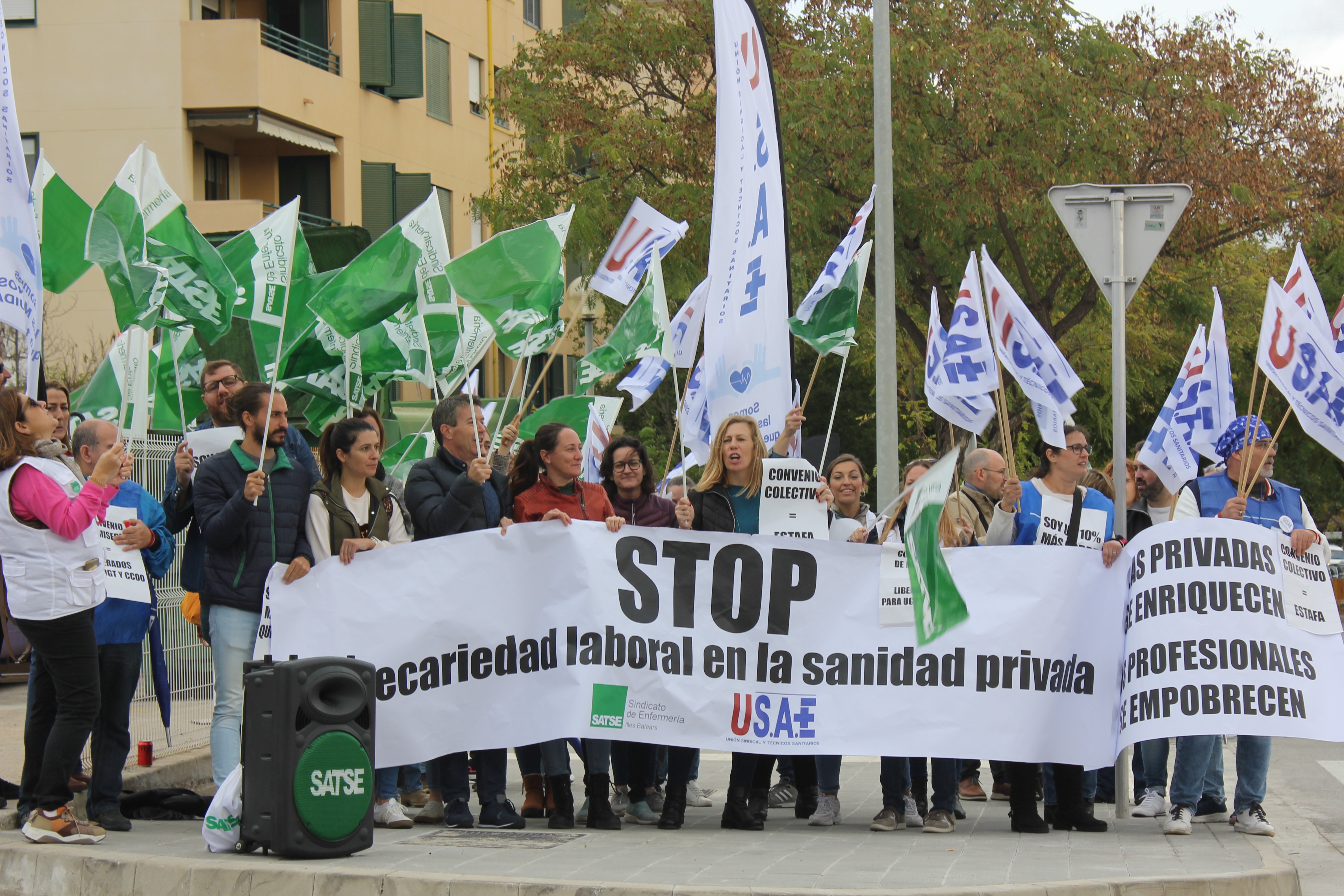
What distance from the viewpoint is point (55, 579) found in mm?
6988

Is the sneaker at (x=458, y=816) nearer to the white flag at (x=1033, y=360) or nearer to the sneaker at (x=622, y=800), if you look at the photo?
the sneaker at (x=622, y=800)

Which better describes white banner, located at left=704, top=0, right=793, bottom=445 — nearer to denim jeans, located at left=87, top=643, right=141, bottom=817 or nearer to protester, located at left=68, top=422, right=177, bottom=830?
protester, located at left=68, top=422, right=177, bottom=830

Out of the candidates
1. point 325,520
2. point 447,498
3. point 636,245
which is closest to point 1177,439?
point 636,245

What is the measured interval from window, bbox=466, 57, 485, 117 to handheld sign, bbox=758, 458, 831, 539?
28.9 m

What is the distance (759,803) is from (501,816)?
4.24ft

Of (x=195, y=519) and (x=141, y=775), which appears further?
(x=141, y=775)

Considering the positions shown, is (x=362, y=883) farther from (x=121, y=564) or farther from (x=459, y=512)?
(x=121, y=564)

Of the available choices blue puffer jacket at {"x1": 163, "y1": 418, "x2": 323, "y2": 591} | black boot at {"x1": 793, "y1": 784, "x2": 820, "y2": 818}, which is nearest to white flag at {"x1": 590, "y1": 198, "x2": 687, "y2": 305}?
blue puffer jacket at {"x1": 163, "y1": 418, "x2": 323, "y2": 591}

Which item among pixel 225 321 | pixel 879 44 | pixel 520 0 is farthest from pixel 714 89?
pixel 225 321

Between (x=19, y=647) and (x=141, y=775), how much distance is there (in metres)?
1.07

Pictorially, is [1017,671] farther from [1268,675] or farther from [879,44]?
[879,44]

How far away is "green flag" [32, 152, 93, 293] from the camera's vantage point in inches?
367

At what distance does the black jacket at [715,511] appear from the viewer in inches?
315

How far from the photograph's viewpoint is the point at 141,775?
8852 mm
